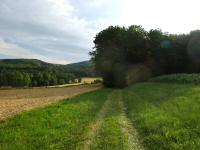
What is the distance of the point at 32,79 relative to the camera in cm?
11425

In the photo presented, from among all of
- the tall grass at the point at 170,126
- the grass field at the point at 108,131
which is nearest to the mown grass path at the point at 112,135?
the grass field at the point at 108,131

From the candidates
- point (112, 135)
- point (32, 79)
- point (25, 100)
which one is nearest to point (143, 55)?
point (25, 100)

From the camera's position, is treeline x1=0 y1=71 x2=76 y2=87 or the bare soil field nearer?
the bare soil field

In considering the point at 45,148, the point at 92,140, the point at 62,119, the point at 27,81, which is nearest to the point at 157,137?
the point at 92,140

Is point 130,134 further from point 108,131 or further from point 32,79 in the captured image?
point 32,79

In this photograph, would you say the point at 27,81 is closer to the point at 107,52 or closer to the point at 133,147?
the point at 107,52

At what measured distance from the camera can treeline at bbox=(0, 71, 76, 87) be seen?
103500 mm

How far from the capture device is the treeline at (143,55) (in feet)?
207

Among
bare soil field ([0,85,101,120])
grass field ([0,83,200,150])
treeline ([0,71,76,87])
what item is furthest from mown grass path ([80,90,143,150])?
treeline ([0,71,76,87])

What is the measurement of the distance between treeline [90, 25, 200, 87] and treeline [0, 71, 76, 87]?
145 feet

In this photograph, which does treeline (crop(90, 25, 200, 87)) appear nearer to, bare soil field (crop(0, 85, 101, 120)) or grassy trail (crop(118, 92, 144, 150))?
bare soil field (crop(0, 85, 101, 120))

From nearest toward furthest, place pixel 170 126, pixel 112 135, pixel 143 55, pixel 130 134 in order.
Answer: pixel 112 135
pixel 130 134
pixel 170 126
pixel 143 55

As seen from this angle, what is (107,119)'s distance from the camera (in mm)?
16438

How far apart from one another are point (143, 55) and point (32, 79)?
2323 inches
